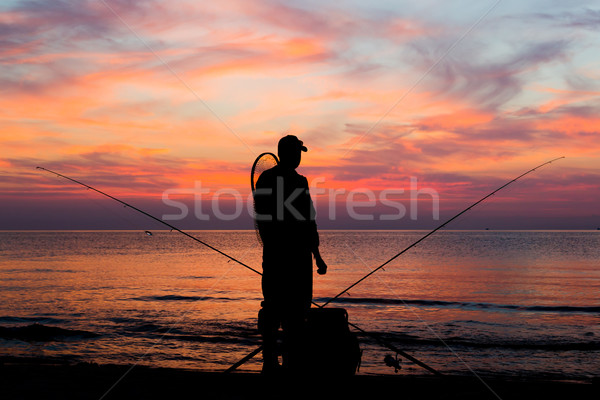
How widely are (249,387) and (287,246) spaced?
1.55 m

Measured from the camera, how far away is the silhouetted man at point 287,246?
181 inches

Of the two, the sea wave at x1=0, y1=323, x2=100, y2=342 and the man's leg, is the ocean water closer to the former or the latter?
the sea wave at x1=0, y1=323, x2=100, y2=342

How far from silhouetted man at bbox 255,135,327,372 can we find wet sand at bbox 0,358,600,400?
37cm

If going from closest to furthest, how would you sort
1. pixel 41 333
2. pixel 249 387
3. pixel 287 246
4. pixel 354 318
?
1. pixel 287 246
2. pixel 249 387
3. pixel 41 333
4. pixel 354 318

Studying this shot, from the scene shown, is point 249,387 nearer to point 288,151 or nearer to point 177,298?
point 288,151

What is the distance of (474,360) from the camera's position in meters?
10.2

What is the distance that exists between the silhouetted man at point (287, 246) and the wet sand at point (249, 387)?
0.37 metres

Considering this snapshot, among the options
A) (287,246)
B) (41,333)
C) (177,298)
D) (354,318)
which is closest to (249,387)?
(287,246)

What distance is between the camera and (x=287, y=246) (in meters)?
4.62

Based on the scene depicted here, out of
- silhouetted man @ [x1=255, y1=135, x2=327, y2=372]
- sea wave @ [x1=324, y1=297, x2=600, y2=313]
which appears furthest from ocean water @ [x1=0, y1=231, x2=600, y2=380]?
silhouetted man @ [x1=255, y1=135, x2=327, y2=372]

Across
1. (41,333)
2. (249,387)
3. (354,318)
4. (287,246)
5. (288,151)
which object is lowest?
(354,318)

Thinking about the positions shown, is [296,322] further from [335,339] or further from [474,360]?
[474,360]

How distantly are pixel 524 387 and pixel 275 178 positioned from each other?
140 inches

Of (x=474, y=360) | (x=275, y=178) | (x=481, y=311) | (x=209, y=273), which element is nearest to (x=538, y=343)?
(x=474, y=360)
